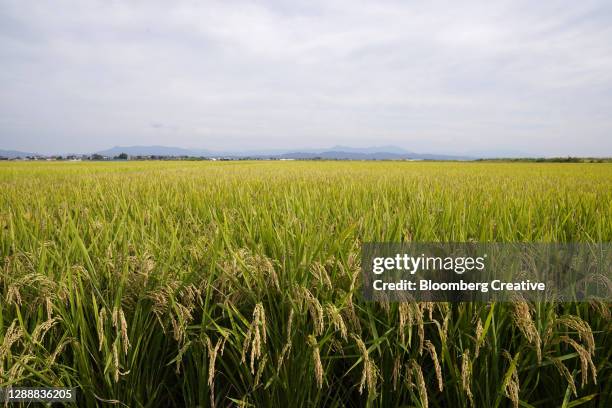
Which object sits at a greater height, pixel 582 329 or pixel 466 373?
pixel 582 329

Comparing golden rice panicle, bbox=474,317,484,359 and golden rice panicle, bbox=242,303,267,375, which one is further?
golden rice panicle, bbox=474,317,484,359

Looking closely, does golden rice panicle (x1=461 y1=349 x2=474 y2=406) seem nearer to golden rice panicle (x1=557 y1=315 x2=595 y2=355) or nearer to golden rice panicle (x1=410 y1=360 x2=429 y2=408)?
golden rice panicle (x1=410 y1=360 x2=429 y2=408)

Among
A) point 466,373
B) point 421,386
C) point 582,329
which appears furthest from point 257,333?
point 582,329

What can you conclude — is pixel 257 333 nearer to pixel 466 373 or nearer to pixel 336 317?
pixel 336 317

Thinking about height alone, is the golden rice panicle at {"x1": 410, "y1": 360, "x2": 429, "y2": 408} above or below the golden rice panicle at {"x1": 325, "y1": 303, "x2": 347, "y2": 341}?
below

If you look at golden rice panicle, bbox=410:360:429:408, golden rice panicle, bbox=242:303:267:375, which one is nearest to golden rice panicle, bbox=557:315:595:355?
golden rice panicle, bbox=410:360:429:408

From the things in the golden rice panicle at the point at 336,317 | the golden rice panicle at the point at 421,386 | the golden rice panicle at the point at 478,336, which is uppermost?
the golden rice panicle at the point at 336,317

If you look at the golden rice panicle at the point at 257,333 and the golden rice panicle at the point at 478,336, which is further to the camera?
the golden rice panicle at the point at 478,336

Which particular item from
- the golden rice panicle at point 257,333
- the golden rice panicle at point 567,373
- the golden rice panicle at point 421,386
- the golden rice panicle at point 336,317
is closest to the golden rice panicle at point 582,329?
the golden rice panicle at point 567,373

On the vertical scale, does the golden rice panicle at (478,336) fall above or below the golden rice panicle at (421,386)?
above

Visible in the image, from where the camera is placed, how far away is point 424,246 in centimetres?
165

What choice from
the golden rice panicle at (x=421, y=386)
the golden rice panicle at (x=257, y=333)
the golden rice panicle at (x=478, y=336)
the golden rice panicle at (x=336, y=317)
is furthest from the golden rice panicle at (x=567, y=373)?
the golden rice panicle at (x=257, y=333)

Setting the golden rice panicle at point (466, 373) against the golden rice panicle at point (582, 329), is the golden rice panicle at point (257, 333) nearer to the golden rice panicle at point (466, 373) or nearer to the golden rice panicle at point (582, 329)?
the golden rice panicle at point (466, 373)

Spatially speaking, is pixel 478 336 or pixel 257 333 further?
pixel 478 336
